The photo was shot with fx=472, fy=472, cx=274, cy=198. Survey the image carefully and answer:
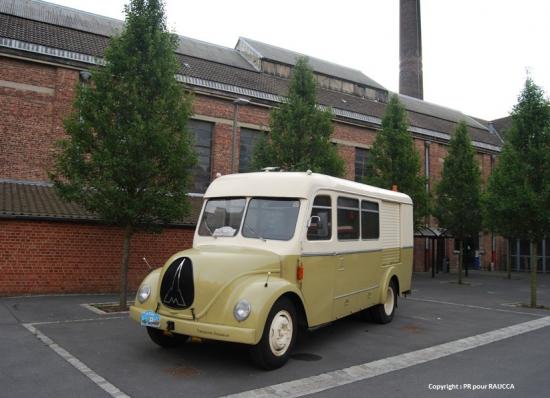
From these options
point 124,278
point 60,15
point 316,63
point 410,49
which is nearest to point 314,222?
point 124,278

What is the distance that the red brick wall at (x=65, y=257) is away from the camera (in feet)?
41.0

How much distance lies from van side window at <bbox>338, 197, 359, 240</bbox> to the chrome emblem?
2.84 metres

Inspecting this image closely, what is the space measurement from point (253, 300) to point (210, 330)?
64 cm

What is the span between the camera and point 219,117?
68.5 feet

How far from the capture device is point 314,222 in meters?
7.11

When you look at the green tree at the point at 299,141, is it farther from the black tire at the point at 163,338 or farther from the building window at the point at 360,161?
the black tire at the point at 163,338

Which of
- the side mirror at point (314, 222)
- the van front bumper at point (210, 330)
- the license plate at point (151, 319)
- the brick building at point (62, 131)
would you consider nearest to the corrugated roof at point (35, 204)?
the brick building at point (62, 131)

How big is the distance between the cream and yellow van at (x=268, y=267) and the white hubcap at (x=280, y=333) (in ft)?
0.04

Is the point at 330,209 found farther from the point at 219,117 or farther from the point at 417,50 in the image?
the point at 417,50

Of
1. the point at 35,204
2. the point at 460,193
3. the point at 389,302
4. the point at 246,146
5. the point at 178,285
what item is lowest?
the point at 389,302

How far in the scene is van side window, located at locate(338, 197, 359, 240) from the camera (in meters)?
7.90

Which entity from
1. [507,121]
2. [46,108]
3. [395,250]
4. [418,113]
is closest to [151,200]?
[395,250]

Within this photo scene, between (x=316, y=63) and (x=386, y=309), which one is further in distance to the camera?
(x=316, y=63)

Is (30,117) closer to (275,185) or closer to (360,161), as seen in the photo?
(275,185)
